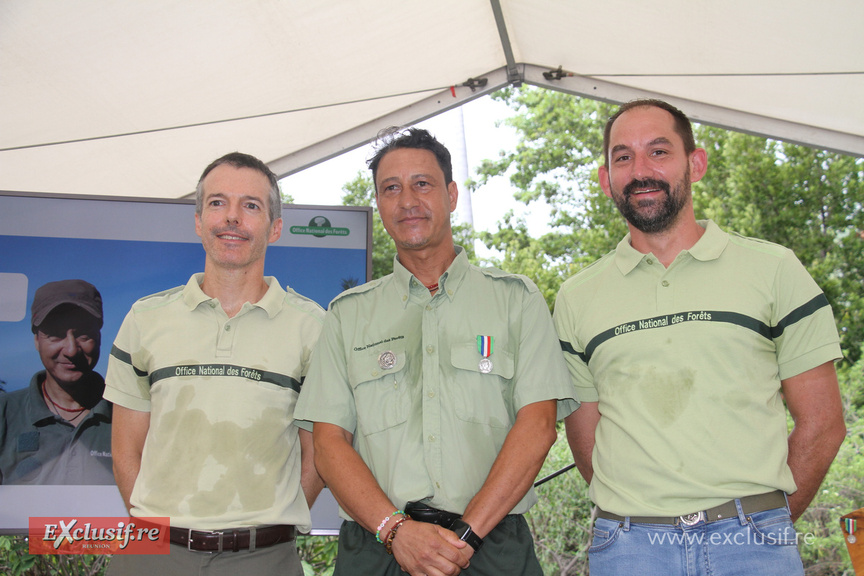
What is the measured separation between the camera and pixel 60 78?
3256 millimetres

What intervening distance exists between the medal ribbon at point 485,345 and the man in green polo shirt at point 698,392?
32 cm

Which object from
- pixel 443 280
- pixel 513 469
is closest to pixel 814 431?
pixel 513 469

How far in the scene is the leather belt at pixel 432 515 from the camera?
2160 millimetres

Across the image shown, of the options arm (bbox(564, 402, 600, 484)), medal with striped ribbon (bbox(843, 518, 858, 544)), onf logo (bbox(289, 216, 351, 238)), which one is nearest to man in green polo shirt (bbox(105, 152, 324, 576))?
onf logo (bbox(289, 216, 351, 238))

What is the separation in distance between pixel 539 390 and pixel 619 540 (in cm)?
50

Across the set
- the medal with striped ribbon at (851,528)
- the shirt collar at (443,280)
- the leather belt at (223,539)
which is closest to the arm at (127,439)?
the leather belt at (223,539)

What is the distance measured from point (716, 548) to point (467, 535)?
69 cm

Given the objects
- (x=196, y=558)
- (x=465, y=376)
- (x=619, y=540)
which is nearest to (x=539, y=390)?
(x=465, y=376)

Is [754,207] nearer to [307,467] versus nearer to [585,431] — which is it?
[585,431]

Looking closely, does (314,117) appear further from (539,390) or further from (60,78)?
(539,390)

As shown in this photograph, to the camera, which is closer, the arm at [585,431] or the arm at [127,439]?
the arm at [585,431]

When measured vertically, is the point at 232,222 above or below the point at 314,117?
below

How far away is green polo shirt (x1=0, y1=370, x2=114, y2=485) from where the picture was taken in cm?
346

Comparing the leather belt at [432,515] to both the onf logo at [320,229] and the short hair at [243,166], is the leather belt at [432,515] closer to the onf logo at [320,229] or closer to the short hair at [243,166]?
the short hair at [243,166]
